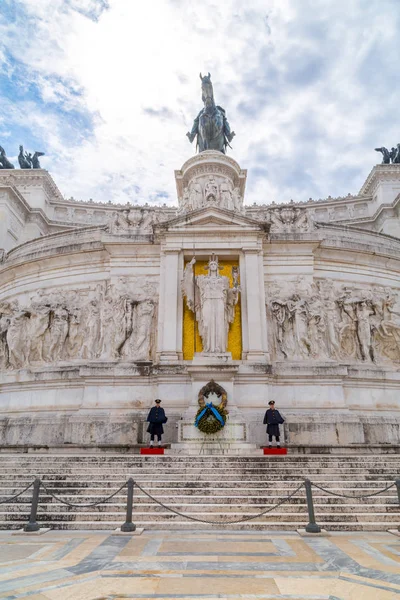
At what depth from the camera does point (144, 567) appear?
6156 millimetres

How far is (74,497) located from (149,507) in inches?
73.2

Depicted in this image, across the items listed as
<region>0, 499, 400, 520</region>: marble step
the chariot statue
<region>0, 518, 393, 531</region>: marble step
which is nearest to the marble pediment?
<region>0, 499, 400, 520</region>: marble step

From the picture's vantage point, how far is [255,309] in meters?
18.0

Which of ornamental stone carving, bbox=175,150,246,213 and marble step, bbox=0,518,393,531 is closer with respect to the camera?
marble step, bbox=0,518,393,531

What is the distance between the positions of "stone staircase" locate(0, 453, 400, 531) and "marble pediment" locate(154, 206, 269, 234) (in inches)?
421

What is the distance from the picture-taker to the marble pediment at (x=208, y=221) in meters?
19.4

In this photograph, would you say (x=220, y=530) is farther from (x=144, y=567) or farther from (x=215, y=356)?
(x=215, y=356)

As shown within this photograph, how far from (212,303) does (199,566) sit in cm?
1187

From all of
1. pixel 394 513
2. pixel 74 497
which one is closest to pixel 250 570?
pixel 394 513

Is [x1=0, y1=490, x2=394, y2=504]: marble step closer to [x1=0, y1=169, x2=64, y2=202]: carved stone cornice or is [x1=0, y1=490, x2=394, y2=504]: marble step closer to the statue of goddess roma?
the statue of goddess roma

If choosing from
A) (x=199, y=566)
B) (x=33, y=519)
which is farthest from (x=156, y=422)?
(x=199, y=566)

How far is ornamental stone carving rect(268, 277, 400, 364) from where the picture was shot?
18125 mm

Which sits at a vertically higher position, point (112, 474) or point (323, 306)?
point (323, 306)

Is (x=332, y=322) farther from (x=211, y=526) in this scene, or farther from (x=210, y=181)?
(x=210, y=181)
